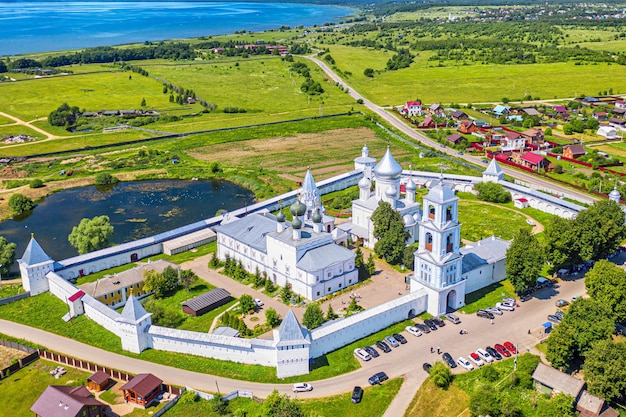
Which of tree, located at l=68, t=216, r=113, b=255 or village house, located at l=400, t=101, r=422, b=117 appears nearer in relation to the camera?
tree, located at l=68, t=216, r=113, b=255

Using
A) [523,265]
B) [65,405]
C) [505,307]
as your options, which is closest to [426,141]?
[523,265]

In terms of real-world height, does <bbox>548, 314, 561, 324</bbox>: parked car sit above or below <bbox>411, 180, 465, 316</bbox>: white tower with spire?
below

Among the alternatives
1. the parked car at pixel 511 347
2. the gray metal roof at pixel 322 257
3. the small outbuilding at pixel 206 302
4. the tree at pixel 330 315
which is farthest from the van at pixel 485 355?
the small outbuilding at pixel 206 302

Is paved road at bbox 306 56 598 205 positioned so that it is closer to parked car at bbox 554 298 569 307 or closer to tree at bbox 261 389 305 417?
parked car at bbox 554 298 569 307

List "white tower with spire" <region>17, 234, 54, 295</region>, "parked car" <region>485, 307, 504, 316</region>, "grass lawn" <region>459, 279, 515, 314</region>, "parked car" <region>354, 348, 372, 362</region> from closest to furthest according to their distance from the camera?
"parked car" <region>354, 348, 372, 362</region> → "parked car" <region>485, 307, 504, 316</region> → "grass lawn" <region>459, 279, 515, 314</region> → "white tower with spire" <region>17, 234, 54, 295</region>

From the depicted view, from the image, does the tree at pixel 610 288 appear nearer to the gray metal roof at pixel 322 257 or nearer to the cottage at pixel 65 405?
the gray metal roof at pixel 322 257

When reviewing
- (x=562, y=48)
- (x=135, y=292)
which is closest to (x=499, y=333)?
(x=135, y=292)

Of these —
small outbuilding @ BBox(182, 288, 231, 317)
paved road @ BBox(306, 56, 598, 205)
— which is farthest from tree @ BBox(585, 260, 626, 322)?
paved road @ BBox(306, 56, 598, 205)
